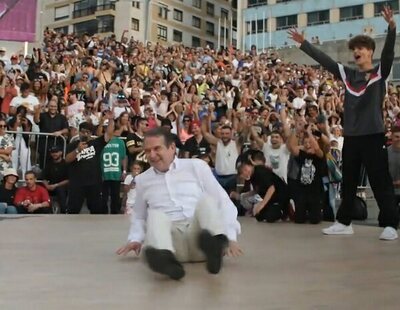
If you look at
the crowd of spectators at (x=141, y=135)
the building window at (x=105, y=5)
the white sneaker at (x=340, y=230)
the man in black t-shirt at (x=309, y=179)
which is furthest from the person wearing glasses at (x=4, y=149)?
the building window at (x=105, y=5)

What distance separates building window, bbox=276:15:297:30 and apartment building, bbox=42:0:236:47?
744 cm

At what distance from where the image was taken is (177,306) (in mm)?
3535

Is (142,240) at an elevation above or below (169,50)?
below

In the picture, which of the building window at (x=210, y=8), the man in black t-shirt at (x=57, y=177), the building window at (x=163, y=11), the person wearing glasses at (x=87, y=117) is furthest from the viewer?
the building window at (x=210, y=8)

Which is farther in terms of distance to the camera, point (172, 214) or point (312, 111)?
point (312, 111)

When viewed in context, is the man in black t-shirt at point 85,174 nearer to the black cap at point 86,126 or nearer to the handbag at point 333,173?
the black cap at point 86,126

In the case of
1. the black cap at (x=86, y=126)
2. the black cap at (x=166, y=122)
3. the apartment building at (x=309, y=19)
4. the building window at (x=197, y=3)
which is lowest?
the black cap at (x=86, y=126)

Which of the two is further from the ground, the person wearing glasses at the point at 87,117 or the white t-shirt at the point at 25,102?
the white t-shirt at the point at 25,102

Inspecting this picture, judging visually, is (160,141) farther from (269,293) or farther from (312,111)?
(312,111)

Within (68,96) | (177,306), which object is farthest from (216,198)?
(68,96)

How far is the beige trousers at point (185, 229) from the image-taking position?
444 centimetres

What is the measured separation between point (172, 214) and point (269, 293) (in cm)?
123

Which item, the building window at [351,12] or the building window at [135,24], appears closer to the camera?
the building window at [351,12]

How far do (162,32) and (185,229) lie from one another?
205 feet
